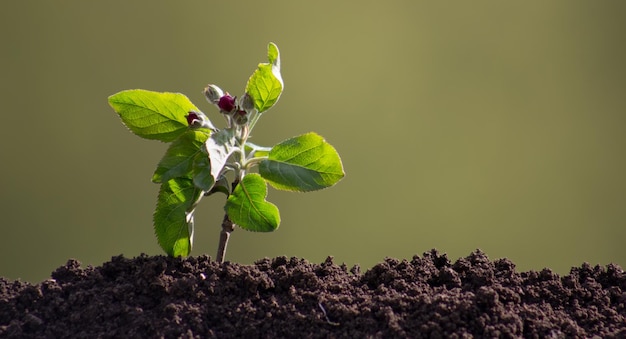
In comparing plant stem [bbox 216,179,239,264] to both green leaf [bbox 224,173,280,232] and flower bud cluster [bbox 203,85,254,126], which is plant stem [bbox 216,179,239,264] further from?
flower bud cluster [bbox 203,85,254,126]

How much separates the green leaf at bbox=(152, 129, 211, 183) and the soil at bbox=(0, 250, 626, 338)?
0.23m

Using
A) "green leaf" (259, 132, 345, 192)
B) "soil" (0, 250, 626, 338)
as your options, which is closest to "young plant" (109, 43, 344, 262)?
"green leaf" (259, 132, 345, 192)

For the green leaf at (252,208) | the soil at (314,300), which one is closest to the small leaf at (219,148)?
the green leaf at (252,208)

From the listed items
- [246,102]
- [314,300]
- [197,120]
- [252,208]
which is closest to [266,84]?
[246,102]

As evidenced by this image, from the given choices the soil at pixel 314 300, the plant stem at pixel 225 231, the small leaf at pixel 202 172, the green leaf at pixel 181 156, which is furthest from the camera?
the plant stem at pixel 225 231

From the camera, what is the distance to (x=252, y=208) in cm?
213

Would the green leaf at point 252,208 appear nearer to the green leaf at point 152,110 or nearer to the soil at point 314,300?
the soil at point 314,300

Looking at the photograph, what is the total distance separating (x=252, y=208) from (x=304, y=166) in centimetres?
17

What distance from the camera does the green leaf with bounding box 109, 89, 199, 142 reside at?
2168 mm

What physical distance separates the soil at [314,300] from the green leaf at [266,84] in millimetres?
416

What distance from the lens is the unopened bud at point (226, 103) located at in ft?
6.80

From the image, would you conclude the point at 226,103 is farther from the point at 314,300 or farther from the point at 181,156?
the point at 314,300

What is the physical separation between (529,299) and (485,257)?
0.22 meters

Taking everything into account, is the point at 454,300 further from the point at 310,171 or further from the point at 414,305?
the point at 310,171
